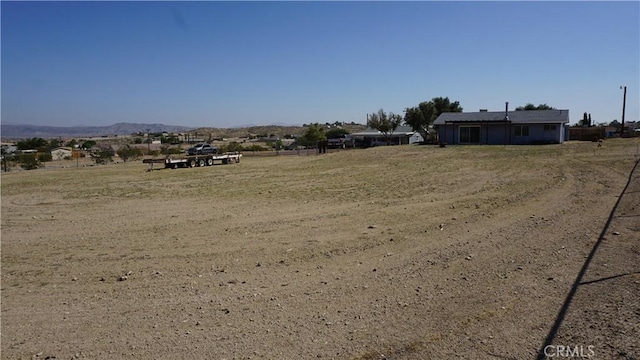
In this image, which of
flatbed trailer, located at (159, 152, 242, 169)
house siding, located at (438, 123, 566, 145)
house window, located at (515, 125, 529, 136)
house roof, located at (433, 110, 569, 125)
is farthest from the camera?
house window, located at (515, 125, 529, 136)

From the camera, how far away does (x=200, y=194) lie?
19672mm

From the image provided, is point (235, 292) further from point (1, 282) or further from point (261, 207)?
point (261, 207)

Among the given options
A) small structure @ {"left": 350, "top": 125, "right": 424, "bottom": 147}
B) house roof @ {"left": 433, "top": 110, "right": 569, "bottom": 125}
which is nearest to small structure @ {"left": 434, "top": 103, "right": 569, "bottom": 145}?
house roof @ {"left": 433, "top": 110, "right": 569, "bottom": 125}

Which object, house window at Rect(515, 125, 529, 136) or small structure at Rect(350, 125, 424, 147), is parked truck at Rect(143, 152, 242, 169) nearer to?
house window at Rect(515, 125, 529, 136)

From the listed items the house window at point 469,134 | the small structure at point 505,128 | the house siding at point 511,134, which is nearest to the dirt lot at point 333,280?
the house siding at point 511,134

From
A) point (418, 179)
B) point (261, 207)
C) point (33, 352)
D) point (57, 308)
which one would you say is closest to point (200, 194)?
point (261, 207)

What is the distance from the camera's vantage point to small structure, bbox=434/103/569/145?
166 feet

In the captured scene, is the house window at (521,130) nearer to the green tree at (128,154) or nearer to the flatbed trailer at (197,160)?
the flatbed trailer at (197,160)

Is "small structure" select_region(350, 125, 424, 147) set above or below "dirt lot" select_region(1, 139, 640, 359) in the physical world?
above
